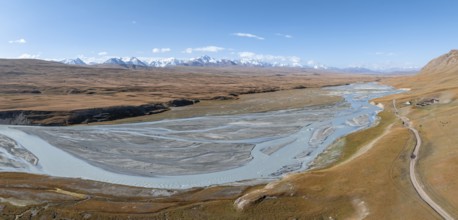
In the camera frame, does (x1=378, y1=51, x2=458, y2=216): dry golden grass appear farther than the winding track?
Yes

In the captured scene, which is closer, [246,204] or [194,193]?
[246,204]

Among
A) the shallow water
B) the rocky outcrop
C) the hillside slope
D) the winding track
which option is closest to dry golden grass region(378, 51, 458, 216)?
the hillside slope

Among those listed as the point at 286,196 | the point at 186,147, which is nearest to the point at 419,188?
the point at 286,196

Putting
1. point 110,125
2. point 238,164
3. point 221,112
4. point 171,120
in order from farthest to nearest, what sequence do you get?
point 221,112 < point 171,120 < point 110,125 < point 238,164

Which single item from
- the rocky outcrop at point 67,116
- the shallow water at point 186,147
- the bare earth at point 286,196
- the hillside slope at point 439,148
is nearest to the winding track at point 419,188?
the bare earth at point 286,196

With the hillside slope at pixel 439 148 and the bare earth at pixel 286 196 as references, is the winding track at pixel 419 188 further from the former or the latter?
the hillside slope at pixel 439 148

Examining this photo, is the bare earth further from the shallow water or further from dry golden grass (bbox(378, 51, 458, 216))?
the shallow water

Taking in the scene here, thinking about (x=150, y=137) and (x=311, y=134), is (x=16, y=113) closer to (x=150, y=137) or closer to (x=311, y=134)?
(x=150, y=137)

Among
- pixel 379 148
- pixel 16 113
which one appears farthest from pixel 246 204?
pixel 16 113
